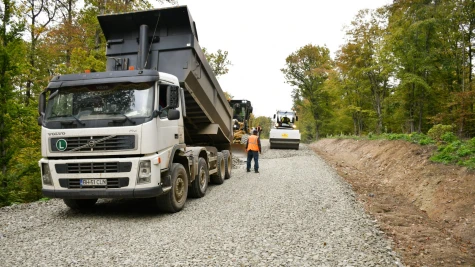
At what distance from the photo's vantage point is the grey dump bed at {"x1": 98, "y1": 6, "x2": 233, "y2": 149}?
664cm

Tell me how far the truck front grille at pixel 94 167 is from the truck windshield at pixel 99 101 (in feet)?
2.55

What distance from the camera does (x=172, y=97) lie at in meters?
5.59

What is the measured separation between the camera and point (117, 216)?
5723mm

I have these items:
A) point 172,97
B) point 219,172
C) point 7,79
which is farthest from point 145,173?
point 7,79

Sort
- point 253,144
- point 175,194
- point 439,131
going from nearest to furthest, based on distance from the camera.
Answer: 1. point 175,194
2. point 439,131
3. point 253,144

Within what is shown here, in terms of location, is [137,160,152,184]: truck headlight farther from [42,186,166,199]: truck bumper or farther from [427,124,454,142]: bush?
[427,124,454,142]: bush

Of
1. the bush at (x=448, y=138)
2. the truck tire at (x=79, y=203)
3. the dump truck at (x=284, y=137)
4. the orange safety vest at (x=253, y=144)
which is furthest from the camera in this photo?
the dump truck at (x=284, y=137)

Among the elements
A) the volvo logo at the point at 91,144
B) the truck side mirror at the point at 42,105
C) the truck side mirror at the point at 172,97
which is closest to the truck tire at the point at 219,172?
the truck side mirror at the point at 172,97

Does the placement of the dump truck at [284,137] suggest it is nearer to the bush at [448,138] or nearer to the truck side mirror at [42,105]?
the bush at [448,138]

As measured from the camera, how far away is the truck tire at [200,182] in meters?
7.18

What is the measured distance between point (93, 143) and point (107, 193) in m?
0.85

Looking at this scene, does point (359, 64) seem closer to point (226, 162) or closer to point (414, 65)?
point (414, 65)

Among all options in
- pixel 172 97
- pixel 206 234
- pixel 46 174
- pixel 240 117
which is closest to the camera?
pixel 206 234

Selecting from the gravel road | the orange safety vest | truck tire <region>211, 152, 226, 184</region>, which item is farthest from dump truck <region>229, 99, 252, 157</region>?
the gravel road
